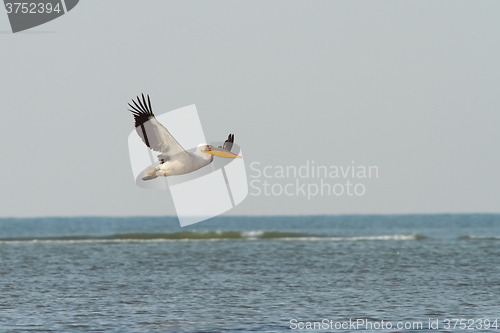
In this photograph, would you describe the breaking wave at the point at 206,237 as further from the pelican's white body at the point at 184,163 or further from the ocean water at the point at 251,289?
the pelican's white body at the point at 184,163

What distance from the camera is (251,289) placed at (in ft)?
71.1

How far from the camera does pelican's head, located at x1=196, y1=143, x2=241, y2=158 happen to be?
11.1m

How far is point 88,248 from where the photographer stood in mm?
38469

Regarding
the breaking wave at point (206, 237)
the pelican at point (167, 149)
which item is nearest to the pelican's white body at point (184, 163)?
the pelican at point (167, 149)

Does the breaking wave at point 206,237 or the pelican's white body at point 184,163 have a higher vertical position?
the pelican's white body at point 184,163

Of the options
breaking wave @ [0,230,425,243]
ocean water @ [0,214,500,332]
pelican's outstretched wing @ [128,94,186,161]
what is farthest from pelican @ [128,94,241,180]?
breaking wave @ [0,230,425,243]

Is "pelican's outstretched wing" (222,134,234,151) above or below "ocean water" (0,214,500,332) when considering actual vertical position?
above

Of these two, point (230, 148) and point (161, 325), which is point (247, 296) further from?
point (230, 148)

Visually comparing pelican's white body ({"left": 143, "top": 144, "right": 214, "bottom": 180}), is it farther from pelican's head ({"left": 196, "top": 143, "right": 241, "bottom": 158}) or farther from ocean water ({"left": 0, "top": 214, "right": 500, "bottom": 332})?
ocean water ({"left": 0, "top": 214, "right": 500, "bottom": 332})

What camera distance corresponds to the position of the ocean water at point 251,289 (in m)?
16.7

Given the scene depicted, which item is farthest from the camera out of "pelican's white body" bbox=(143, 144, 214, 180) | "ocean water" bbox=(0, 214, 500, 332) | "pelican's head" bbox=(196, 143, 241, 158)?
"ocean water" bbox=(0, 214, 500, 332)

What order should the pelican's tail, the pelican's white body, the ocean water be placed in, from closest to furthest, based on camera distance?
the pelican's white body < the pelican's tail < the ocean water

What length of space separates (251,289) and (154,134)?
1030cm

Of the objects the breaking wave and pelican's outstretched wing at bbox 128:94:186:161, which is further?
the breaking wave
